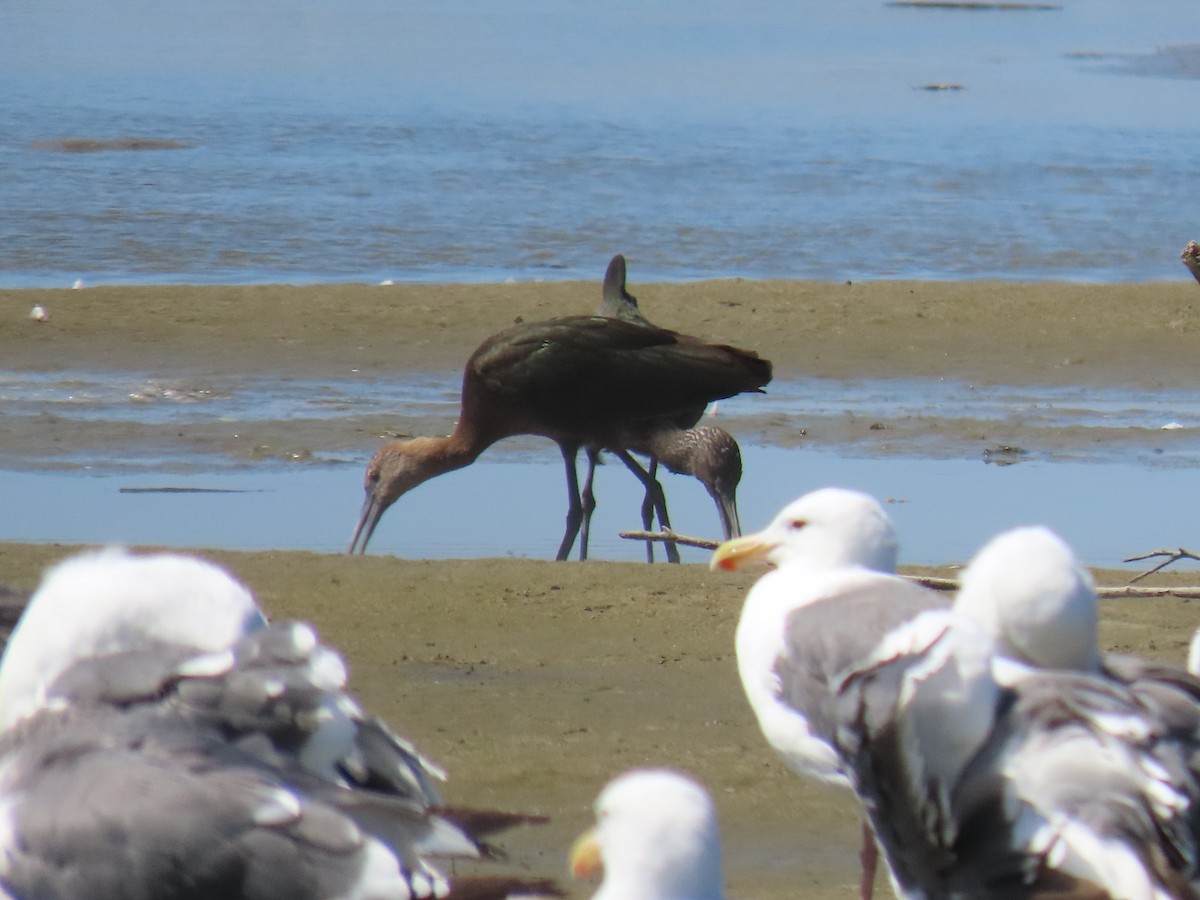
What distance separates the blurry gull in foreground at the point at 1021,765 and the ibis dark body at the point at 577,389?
21.4 feet

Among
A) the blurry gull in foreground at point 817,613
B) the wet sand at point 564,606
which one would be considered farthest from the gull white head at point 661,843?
the wet sand at point 564,606

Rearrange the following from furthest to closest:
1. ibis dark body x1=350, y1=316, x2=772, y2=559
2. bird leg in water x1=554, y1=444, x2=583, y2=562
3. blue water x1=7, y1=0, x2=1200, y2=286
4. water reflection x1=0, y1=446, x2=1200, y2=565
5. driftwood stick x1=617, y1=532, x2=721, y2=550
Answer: blue water x1=7, y1=0, x2=1200, y2=286
ibis dark body x1=350, y1=316, x2=772, y2=559
water reflection x1=0, y1=446, x2=1200, y2=565
bird leg in water x1=554, y1=444, x2=583, y2=562
driftwood stick x1=617, y1=532, x2=721, y2=550

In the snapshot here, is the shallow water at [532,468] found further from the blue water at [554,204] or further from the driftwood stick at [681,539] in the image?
the driftwood stick at [681,539]

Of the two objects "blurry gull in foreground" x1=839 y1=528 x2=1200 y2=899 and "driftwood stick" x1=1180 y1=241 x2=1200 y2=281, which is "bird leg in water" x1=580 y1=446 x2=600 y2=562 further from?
"blurry gull in foreground" x1=839 y1=528 x2=1200 y2=899

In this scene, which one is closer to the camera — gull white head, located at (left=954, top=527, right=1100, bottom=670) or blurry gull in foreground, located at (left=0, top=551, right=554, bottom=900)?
blurry gull in foreground, located at (left=0, top=551, right=554, bottom=900)

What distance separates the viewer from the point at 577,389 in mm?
10922

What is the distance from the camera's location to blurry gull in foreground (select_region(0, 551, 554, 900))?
367 cm

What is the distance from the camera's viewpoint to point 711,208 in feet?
74.4

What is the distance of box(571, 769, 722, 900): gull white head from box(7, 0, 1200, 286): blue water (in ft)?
48.3

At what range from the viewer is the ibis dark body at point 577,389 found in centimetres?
1091

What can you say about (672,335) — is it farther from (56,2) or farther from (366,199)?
(56,2)

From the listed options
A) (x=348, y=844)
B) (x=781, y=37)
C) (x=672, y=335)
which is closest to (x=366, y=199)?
(x=672, y=335)

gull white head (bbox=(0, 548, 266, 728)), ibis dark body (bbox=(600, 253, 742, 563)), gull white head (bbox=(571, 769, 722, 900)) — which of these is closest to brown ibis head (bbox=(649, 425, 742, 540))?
ibis dark body (bbox=(600, 253, 742, 563))

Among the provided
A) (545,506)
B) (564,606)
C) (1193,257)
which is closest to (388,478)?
(545,506)
